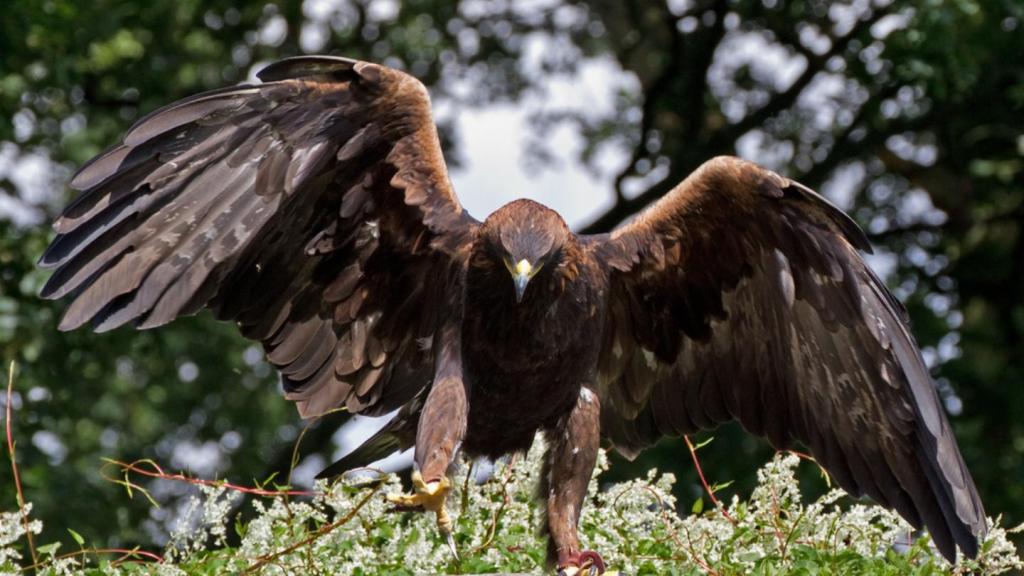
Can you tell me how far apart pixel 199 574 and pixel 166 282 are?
3.86ft

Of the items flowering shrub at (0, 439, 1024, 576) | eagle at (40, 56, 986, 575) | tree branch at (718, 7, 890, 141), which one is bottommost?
flowering shrub at (0, 439, 1024, 576)

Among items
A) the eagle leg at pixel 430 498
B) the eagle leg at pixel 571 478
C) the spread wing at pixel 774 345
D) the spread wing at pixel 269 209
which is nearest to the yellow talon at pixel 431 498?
the eagle leg at pixel 430 498

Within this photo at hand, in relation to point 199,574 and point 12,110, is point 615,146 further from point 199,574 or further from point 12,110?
point 199,574

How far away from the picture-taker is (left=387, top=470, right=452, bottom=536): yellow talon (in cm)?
577

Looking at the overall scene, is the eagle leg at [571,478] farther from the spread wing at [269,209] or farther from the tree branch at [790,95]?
the tree branch at [790,95]

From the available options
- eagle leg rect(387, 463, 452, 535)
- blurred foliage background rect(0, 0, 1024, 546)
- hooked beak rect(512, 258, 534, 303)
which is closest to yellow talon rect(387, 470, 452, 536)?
eagle leg rect(387, 463, 452, 535)

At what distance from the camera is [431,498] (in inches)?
229

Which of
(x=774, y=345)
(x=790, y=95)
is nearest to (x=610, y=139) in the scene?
(x=790, y=95)

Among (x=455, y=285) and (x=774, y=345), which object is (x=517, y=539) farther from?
(x=774, y=345)

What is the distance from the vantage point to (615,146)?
15.2 metres

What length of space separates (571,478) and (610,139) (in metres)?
9.13

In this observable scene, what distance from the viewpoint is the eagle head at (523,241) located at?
5.94 metres

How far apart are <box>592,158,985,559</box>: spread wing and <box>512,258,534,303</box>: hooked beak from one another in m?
0.65

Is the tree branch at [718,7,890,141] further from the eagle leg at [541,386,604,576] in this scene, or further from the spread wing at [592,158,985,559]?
the eagle leg at [541,386,604,576]
